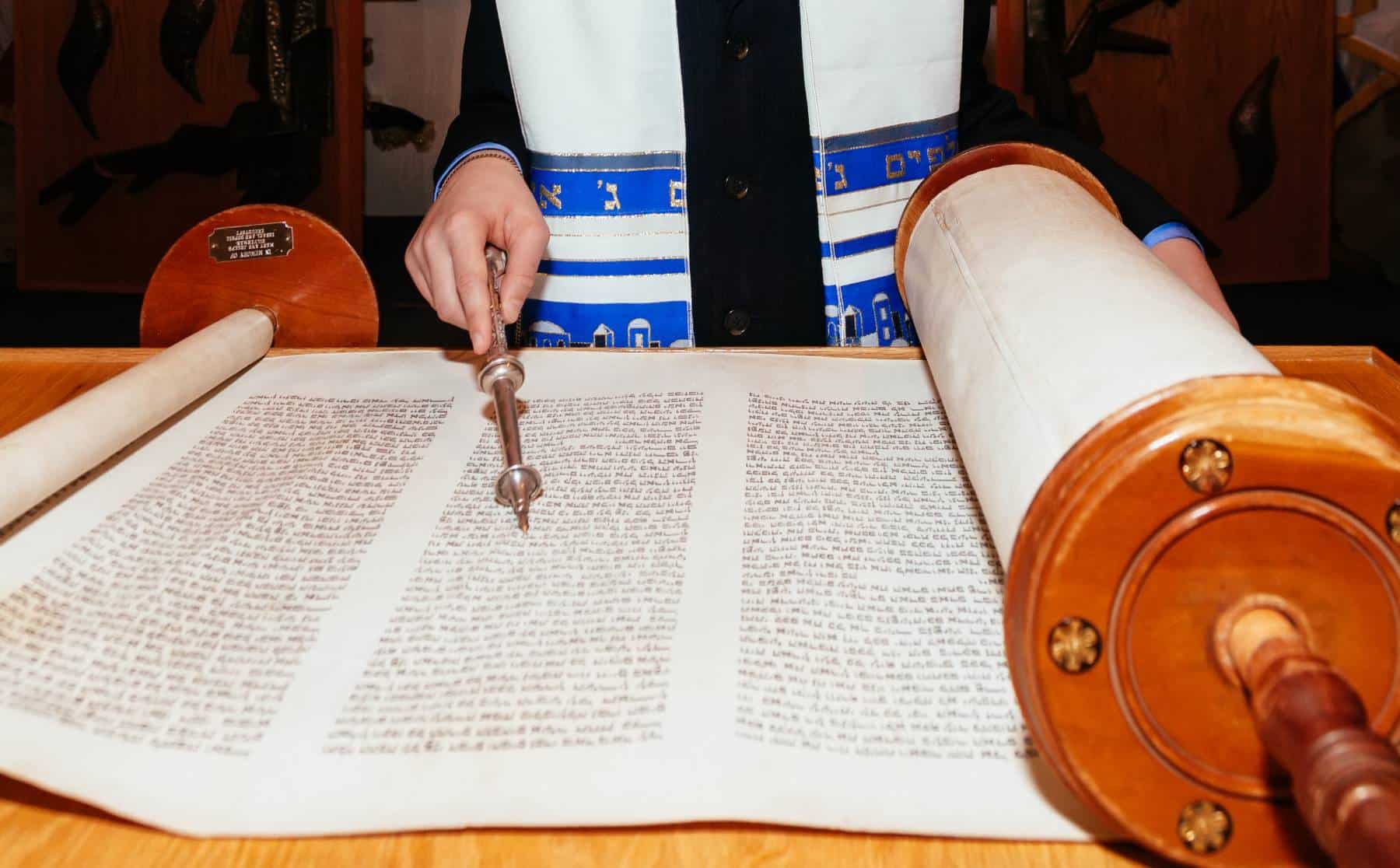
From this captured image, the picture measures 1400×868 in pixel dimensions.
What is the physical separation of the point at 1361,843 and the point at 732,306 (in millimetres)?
792

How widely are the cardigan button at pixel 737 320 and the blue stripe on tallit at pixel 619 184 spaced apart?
0.11m

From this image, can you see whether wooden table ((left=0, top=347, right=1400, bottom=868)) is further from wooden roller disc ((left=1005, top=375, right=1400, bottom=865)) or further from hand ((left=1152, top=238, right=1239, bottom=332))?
hand ((left=1152, top=238, right=1239, bottom=332))

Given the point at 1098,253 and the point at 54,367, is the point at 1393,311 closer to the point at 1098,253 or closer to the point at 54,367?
the point at 1098,253

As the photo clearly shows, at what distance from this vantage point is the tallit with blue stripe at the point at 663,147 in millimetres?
971

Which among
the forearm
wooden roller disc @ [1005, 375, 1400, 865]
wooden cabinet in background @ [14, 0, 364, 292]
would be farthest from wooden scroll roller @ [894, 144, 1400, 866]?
wooden cabinet in background @ [14, 0, 364, 292]

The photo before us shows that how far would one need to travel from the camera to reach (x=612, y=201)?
100 cm

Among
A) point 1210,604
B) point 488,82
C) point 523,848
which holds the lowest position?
point 523,848

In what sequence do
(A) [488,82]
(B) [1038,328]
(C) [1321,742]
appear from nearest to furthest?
1. (C) [1321,742]
2. (B) [1038,328]
3. (A) [488,82]

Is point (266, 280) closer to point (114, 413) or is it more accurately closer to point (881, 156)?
point (114, 413)

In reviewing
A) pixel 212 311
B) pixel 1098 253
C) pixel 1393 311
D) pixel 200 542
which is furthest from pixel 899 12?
pixel 1393 311

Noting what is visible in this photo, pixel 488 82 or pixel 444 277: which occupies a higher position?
pixel 488 82

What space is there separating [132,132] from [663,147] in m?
2.30

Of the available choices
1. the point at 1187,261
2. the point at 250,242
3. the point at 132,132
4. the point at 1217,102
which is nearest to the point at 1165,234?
the point at 1187,261

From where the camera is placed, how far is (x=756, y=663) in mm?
473
